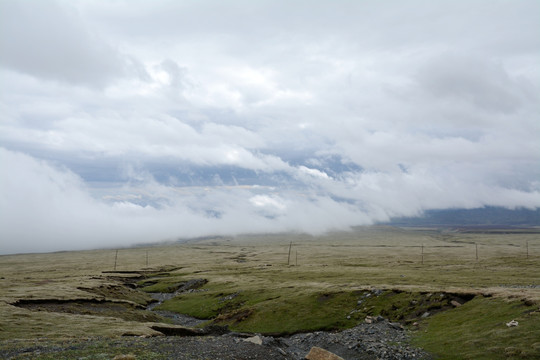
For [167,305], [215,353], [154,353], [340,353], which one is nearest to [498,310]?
[340,353]

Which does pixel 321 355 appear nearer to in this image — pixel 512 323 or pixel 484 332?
pixel 484 332

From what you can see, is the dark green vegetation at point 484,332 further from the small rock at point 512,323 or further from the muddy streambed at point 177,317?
the muddy streambed at point 177,317

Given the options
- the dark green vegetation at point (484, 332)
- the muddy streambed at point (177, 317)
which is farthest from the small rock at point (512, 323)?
the muddy streambed at point (177, 317)

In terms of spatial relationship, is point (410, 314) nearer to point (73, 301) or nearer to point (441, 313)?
point (441, 313)

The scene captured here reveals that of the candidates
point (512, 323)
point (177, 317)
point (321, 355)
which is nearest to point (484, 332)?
point (512, 323)

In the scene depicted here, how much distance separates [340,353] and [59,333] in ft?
118

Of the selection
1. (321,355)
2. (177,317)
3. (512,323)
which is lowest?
(177,317)

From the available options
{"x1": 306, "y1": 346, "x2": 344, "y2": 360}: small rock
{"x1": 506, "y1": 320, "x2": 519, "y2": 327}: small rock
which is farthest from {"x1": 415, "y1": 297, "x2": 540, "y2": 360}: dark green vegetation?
{"x1": 306, "y1": 346, "x2": 344, "y2": 360}: small rock

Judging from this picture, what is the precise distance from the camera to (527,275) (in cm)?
9962

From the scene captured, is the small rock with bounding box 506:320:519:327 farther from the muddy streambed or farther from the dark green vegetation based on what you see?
the muddy streambed

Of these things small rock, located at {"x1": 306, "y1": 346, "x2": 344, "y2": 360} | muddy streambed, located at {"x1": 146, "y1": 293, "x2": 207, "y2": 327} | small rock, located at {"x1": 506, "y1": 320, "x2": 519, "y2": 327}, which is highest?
small rock, located at {"x1": 506, "y1": 320, "x2": 519, "y2": 327}

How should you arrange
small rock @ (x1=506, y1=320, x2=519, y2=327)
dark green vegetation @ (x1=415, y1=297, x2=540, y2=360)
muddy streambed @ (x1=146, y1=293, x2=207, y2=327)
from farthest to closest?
muddy streambed @ (x1=146, y1=293, x2=207, y2=327)
small rock @ (x1=506, y1=320, x2=519, y2=327)
dark green vegetation @ (x1=415, y1=297, x2=540, y2=360)

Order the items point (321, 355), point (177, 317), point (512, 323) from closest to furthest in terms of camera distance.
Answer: point (321, 355), point (512, 323), point (177, 317)

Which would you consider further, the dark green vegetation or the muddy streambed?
the muddy streambed
